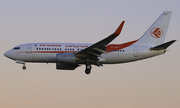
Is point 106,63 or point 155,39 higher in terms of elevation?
point 155,39

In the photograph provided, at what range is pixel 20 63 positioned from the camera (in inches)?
2066

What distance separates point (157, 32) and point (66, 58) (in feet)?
48.0

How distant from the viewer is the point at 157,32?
56.4 m

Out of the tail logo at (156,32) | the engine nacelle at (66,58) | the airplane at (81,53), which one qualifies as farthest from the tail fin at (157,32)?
the engine nacelle at (66,58)

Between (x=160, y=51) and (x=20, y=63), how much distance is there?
19.0m

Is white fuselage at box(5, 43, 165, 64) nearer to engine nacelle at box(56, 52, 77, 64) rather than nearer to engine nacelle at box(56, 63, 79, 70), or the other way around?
engine nacelle at box(56, 52, 77, 64)

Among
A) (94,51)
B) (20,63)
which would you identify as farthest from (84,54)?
(20,63)

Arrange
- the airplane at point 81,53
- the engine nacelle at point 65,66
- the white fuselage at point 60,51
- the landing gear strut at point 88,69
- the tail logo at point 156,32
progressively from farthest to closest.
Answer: the tail logo at point 156,32 → the engine nacelle at point 65,66 → the landing gear strut at point 88,69 → the white fuselage at point 60,51 → the airplane at point 81,53

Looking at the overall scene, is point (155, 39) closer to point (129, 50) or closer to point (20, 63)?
point (129, 50)

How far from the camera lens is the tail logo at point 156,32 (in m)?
56.2

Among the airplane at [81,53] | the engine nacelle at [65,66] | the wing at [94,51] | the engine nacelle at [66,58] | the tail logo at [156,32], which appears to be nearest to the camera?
the wing at [94,51]

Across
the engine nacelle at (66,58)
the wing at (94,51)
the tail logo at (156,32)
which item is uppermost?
the tail logo at (156,32)

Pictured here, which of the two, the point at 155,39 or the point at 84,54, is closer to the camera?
the point at 84,54

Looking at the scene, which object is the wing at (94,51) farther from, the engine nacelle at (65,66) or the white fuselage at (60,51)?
the engine nacelle at (65,66)
